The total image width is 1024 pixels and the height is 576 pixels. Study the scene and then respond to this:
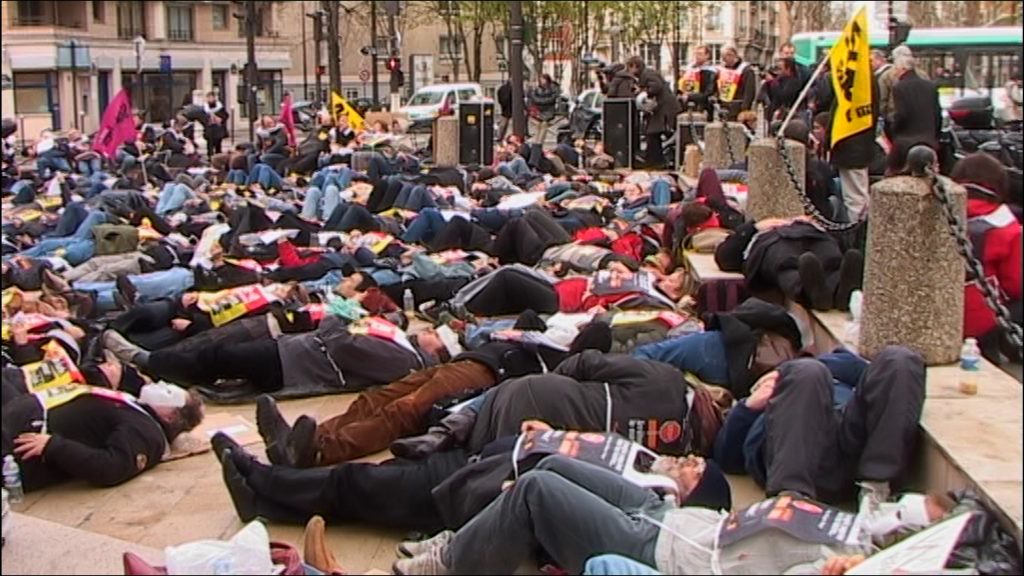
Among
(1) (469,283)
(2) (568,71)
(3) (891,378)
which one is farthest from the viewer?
(2) (568,71)

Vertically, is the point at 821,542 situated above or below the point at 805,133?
below

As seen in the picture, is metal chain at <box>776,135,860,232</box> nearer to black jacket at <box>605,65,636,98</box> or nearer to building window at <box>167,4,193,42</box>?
black jacket at <box>605,65,636,98</box>

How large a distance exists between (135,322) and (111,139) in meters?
12.7

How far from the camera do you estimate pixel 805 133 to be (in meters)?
12.2

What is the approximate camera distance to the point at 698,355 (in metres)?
7.79

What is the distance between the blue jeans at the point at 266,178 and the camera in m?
19.7

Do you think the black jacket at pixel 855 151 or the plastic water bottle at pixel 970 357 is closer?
the plastic water bottle at pixel 970 357

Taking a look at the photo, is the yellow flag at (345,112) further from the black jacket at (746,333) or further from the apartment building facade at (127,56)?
the apartment building facade at (127,56)

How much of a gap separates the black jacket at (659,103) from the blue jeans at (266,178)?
5.83 metres

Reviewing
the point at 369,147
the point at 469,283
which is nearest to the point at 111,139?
the point at 369,147

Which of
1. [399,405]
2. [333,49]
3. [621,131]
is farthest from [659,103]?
[399,405]

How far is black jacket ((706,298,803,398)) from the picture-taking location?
24.9 feet

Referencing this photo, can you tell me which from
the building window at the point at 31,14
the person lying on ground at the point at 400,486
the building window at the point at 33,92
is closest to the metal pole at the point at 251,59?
the building window at the point at 33,92

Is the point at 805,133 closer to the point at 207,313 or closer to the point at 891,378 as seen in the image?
the point at 207,313
